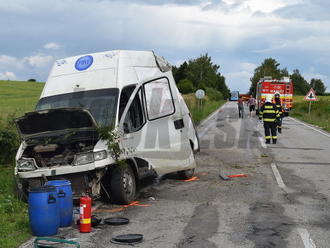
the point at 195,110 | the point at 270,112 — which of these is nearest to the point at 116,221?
the point at 270,112

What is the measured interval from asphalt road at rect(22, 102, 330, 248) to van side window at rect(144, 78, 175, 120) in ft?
5.14

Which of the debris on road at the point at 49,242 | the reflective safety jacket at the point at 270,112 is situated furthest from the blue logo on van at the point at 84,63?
the reflective safety jacket at the point at 270,112

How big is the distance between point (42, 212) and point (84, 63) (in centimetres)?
384

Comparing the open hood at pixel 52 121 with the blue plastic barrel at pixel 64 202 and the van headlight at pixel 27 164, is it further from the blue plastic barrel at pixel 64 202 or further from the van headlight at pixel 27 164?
the blue plastic barrel at pixel 64 202

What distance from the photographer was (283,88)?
3638cm

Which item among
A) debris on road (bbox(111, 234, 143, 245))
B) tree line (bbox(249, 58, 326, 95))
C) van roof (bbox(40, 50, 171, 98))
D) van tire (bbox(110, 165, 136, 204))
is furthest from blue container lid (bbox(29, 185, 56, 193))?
tree line (bbox(249, 58, 326, 95))

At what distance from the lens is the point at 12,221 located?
281 inches

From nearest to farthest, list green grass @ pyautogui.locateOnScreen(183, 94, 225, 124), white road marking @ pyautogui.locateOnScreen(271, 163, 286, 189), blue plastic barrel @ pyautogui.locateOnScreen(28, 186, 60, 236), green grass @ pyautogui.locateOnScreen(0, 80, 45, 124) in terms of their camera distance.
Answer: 1. blue plastic barrel @ pyautogui.locateOnScreen(28, 186, 60, 236)
2. white road marking @ pyautogui.locateOnScreen(271, 163, 286, 189)
3. green grass @ pyautogui.locateOnScreen(0, 80, 45, 124)
4. green grass @ pyautogui.locateOnScreen(183, 94, 225, 124)

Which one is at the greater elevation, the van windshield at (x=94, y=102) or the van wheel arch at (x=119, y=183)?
the van windshield at (x=94, y=102)

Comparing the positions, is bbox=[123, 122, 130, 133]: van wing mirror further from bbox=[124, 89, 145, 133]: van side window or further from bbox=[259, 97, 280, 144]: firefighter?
bbox=[259, 97, 280, 144]: firefighter

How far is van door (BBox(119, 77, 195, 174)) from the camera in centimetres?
853

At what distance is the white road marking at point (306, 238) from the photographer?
5.63 meters

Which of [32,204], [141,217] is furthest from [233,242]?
[32,204]

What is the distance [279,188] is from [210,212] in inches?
101
